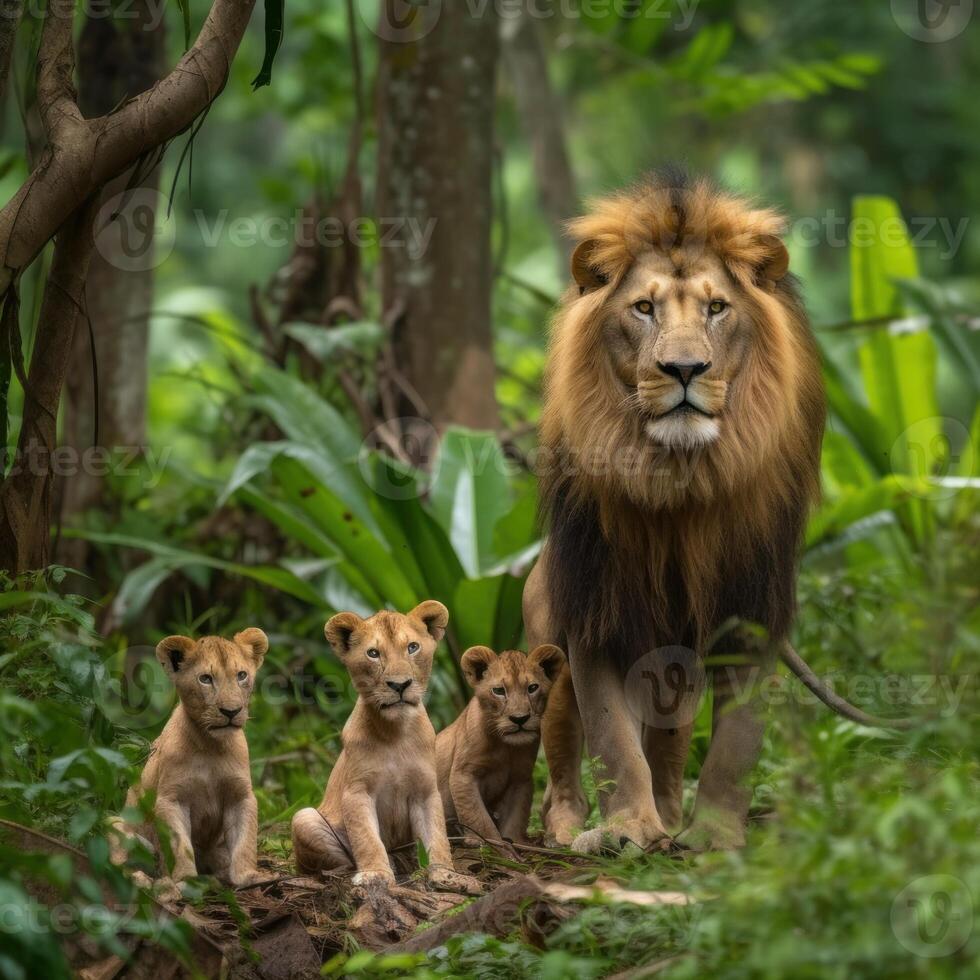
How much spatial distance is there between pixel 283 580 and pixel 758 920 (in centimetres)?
388

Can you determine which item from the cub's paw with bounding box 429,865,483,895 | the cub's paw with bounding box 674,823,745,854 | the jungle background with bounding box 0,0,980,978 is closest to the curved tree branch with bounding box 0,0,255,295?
the jungle background with bounding box 0,0,980,978

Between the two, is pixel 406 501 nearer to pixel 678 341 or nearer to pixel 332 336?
pixel 332 336

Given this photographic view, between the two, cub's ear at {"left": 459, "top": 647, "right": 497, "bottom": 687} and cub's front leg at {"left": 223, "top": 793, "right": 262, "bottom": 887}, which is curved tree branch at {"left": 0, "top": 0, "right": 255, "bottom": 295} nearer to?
cub's front leg at {"left": 223, "top": 793, "right": 262, "bottom": 887}

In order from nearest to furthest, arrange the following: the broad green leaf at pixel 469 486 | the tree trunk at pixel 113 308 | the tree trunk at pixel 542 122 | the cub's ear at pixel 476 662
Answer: the cub's ear at pixel 476 662 < the broad green leaf at pixel 469 486 < the tree trunk at pixel 113 308 < the tree trunk at pixel 542 122

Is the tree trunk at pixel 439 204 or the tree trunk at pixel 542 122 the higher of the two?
the tree trunk at pixel 542 122

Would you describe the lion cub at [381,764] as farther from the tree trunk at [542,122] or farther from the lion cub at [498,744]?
the tree trunk at [542,122]

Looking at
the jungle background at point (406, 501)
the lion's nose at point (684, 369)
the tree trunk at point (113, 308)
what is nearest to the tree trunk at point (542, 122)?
the jungle background at point (406, 501)

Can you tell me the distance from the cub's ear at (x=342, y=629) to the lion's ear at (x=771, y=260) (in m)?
1.51

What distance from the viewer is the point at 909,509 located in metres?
7.07

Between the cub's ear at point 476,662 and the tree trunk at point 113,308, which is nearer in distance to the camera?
the cub's ear at point 476,662

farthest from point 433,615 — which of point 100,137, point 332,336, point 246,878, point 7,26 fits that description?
point 332,336

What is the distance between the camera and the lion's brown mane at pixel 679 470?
4.15m

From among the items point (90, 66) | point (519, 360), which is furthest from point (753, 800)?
point (519, 360)

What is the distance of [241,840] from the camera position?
4.11 metres
